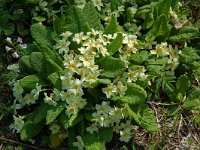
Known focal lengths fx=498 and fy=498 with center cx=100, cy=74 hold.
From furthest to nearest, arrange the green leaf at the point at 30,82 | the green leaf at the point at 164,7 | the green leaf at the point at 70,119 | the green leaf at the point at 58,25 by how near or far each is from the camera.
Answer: the green leaf at the point at 164,7 → the green leaf at the point at 58,25 → the green leaf at the point at 30,82 → the green leaf at the point at 70,119

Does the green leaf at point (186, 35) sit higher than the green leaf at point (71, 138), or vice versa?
the green leaf at point (186, 35)

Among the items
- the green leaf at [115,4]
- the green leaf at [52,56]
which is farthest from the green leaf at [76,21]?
the green leaf at [115,4]

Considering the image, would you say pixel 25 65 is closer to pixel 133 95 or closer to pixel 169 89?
pixel 133 95

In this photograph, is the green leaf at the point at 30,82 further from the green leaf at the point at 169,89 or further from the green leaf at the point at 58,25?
the green leaf at the point at 169,89

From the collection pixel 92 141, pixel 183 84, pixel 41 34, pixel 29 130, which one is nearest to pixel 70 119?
pixel 92 141

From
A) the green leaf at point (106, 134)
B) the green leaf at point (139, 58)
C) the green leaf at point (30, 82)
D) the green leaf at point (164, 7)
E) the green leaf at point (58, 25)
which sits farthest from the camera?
the green leaf at point (164, 7)

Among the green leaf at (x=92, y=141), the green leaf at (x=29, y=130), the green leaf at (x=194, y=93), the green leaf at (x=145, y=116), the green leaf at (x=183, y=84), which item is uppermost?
the green leaf at (x=183, y=84)

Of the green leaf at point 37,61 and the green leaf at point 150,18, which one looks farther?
the green leaf at point 150,18

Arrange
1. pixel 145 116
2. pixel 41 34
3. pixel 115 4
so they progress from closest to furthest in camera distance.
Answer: pixel 145 116, pixel 41 34, pixel 115 4
